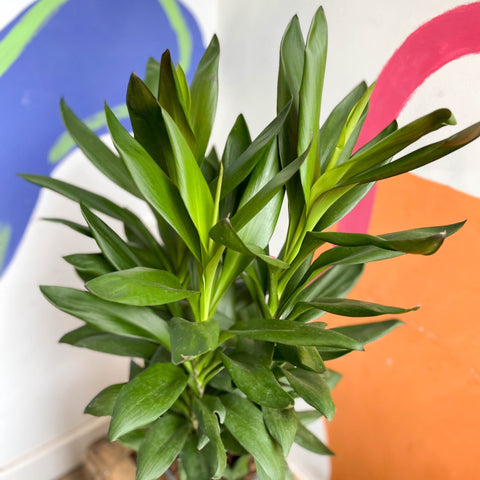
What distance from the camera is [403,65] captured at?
0.88 metres

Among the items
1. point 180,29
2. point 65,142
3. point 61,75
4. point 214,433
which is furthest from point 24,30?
point 214,433

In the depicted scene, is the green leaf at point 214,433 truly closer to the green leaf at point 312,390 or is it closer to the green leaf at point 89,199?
the green leaf at point 312,390

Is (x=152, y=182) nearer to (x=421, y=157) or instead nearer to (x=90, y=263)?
(x=90, y=263)

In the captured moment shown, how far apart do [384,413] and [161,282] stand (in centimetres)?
69

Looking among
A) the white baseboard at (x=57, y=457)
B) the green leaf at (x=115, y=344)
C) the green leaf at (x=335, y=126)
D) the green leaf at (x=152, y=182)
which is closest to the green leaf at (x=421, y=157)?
the green leaf at (x=335, y=126)

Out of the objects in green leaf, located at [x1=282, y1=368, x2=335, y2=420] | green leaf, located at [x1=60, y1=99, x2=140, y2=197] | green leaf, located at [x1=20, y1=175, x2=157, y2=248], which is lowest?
green leaf, located at [x1=282, y1=368, x2=335, y2=420]

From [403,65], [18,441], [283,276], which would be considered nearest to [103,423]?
[18,441]

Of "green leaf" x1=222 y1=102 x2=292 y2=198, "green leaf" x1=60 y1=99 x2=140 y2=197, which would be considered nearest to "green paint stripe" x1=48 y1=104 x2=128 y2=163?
"green leaf" x1=60 y1=99 x2=140 y2=197

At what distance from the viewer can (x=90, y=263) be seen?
77 cm

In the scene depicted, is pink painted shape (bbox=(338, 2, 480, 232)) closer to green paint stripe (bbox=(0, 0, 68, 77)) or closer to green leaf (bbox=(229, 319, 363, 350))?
green leaf (bbox=(229, 319, 363, 350))

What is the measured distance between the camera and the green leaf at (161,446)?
2.32 feet

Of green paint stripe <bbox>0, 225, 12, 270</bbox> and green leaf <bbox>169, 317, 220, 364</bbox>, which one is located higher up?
green paint stripe <bbox>0, 225, 12, 270</bbox>

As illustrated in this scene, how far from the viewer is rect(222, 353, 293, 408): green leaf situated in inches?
25.7

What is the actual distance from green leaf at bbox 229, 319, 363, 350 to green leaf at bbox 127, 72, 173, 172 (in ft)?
0.86
